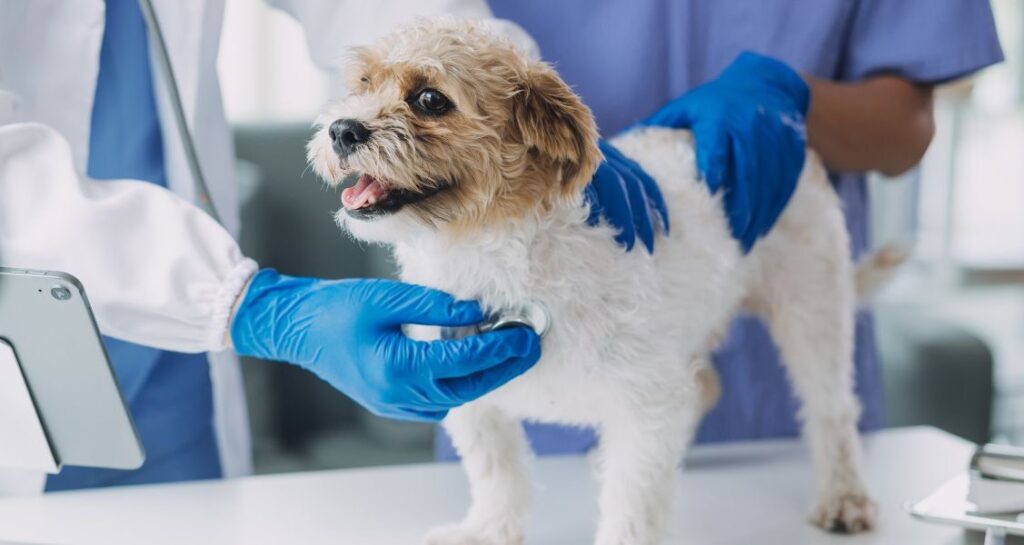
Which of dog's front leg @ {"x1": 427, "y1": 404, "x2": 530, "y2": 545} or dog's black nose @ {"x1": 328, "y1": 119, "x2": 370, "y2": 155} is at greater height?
dog's black nose @ {"x1": 328, "y1": 119, "x2": 370, "y2": 155}

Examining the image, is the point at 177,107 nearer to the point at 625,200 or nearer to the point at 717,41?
the point at 625,200

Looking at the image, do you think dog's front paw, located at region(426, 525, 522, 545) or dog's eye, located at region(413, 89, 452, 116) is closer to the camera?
dog's eye, located at region(413, 89, 452, 116)

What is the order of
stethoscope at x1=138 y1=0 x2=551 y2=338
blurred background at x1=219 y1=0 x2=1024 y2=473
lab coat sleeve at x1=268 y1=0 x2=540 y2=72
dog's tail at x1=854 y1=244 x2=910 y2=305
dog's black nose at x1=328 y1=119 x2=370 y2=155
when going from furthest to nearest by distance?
blurred background at x1=219 y1=0 x2=1024 y2=473
dog's tail at x1=854 y1=244 x2=910 y2=305
lab coat sleeve at x1=268 y1=0 x2=540 y2=72
stethoscope at x1=138 y1=0 x2=551 y2=338
dog's black nose at x1=328 y1=119 x2=370 y2=155

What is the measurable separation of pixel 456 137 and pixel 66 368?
0.48 meters

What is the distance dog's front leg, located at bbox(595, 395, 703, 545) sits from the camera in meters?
1.05

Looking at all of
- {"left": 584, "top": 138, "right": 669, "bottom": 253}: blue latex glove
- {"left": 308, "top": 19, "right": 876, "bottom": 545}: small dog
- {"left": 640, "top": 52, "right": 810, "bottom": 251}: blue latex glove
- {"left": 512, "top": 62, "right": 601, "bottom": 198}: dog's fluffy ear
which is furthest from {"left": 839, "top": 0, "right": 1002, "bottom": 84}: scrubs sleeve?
{"left": 512, "top": 62, "right": 601, "bottom": 198}: dog's fluffy ear

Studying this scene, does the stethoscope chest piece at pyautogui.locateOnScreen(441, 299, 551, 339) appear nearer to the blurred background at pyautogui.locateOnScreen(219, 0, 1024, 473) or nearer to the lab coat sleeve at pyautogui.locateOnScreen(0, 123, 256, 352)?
the lab coat sleeve at pyautogui.locateOnScreen(0, 123, 256, 352)

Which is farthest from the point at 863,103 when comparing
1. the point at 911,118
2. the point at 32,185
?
the point at 32,185

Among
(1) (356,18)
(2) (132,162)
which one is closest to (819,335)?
(1) (356,18)

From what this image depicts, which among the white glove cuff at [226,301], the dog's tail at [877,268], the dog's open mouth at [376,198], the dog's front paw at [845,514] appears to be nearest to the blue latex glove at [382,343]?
the white glove cuff at [226,301]

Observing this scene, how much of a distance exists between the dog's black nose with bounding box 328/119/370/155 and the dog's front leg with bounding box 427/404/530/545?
364 mm

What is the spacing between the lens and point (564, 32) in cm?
148

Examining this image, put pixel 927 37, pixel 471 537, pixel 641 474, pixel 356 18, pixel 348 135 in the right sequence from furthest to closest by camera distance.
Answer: pixel 927 37 < pixel 356 18 < pixel 471 537 < pixel 641 474 < pixel 348 135

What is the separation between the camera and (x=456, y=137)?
0.96 m
